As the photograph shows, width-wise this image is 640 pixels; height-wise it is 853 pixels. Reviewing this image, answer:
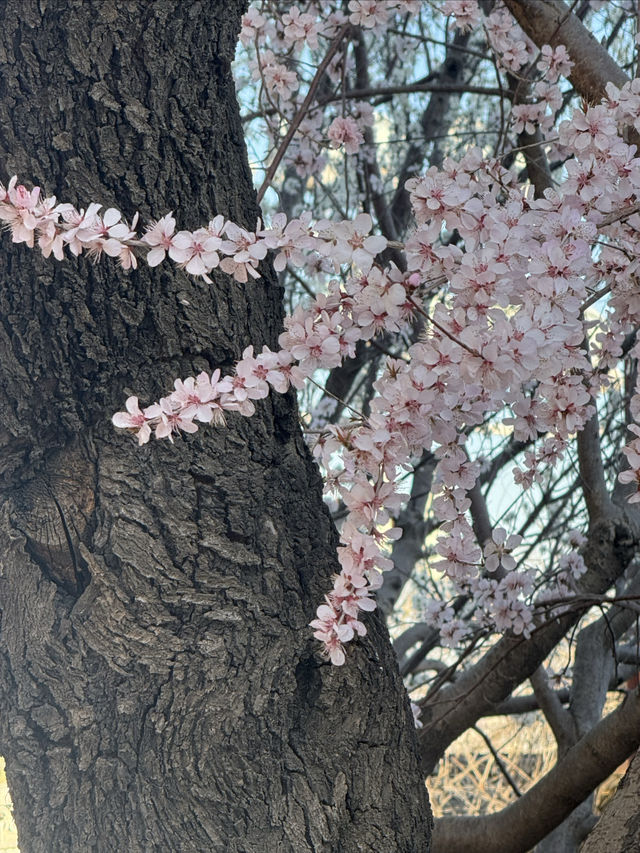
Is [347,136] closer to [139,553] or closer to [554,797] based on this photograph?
[139,553]

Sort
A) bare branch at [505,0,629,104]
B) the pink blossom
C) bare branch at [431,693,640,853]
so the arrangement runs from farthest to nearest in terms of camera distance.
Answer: bare branch at [431,693,640,853] → the pink blossom → bare branch at [505,0,629,104]

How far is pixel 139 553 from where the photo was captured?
4.00 feet

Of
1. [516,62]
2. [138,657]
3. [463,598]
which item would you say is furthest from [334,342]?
[463,598]

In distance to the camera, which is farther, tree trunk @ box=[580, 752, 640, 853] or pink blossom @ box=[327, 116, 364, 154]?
pink blossom @ box=[327, 116, 364, 154]

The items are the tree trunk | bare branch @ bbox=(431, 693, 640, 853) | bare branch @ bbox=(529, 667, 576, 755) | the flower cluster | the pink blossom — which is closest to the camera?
the flower cluster

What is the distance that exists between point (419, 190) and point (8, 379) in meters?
0.64

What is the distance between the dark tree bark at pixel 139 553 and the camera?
121cm

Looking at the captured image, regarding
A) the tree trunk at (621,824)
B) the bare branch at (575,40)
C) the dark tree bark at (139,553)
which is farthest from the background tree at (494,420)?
the tree trunk at (621,824)

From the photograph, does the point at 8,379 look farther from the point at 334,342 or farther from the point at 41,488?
the point at 334,342

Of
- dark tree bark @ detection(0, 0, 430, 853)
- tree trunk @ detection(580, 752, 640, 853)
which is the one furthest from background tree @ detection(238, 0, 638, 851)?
tree trunk @ detection(580, 752, 640, 853)

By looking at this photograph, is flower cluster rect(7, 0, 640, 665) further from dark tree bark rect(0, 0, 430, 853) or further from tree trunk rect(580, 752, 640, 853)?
tree trunk rect(580, 752, 640, 853)

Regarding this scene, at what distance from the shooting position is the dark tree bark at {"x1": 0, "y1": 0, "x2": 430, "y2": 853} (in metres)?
1.21

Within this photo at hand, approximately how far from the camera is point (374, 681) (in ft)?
4.25

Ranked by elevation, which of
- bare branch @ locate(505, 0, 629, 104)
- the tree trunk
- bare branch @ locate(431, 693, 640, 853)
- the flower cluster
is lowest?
the tree trunk
